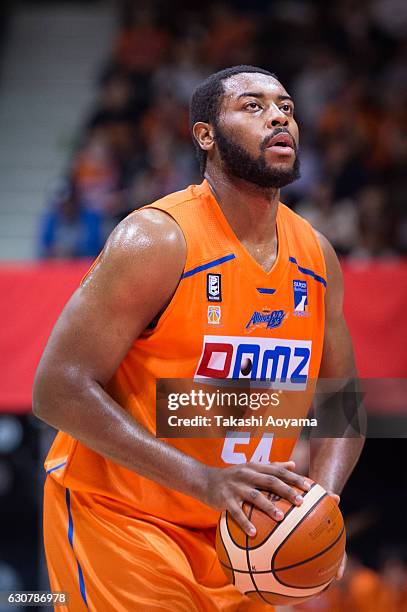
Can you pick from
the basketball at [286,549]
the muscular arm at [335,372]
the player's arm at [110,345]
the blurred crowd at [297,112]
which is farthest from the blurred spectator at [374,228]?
the basketball at [286,549]

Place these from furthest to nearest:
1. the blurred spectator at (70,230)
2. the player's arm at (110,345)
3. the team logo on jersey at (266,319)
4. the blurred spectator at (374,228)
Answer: the blurred spectator at (374,228)
the blurred spectator at (70,230)
the team logo on jersey at (266,319)
the player's arm at (110,345)

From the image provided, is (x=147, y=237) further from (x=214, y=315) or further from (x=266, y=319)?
(x=266, y=319)

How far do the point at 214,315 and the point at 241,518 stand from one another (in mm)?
725

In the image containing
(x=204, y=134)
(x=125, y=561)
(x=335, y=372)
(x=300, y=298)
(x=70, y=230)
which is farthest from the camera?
(x=70, y=230)

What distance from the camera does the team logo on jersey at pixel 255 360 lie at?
3250 mm

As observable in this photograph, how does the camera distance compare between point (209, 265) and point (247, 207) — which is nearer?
point (209, 265)

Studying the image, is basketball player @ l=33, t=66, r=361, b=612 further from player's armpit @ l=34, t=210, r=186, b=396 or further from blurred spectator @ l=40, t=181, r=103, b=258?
blurred spectator @ l=40, t=181, r=103, b=258

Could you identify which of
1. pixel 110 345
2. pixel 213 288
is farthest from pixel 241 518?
pixel 213 288

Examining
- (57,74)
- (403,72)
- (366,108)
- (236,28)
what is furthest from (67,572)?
(57,74)

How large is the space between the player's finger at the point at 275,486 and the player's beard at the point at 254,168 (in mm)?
1066

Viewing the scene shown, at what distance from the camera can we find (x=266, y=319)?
10.9 ft

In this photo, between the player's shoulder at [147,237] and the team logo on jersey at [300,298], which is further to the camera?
the team logo on jersey at [300,298]

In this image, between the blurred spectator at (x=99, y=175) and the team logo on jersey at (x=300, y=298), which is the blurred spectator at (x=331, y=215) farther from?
the team logo on jersey at (x=300, y=298)

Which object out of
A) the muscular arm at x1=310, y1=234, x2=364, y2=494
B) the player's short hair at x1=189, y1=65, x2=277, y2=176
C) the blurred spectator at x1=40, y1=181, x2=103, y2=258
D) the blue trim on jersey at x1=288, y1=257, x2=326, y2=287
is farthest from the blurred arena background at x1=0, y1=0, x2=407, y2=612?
the player's short hair at x1=189, y1=65, x2=277, y2=176
